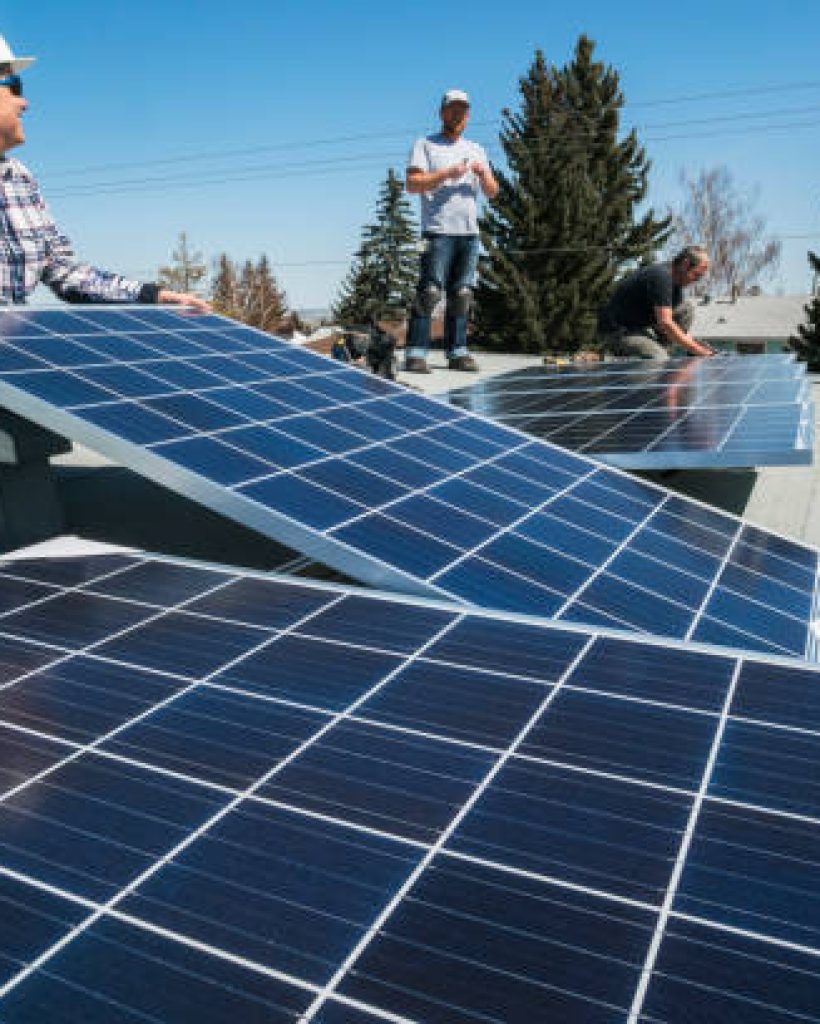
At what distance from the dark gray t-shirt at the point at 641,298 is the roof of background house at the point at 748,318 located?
244ft

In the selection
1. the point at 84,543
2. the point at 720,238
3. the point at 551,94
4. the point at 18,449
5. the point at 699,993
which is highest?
the point at 551,94

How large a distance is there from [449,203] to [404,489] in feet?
27.1

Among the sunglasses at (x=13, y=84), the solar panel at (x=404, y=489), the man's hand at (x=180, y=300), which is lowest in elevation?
the solar panel at (x=404, y=489)

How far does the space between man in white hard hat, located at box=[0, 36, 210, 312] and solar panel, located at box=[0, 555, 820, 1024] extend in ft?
14.3

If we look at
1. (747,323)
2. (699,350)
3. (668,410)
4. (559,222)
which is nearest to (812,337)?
(559,222)

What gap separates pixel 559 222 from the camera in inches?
2306

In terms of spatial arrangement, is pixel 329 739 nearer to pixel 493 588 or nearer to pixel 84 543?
pixel 493 588

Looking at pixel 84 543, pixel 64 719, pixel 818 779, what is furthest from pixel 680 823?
pixel 84 543

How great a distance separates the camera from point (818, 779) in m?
3.05

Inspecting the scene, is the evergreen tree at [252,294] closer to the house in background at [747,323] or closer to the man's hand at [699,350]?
→ the house in background at [747,323]

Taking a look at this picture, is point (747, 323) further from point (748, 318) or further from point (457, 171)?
point (457, 171)

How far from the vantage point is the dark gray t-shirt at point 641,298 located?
1392cm

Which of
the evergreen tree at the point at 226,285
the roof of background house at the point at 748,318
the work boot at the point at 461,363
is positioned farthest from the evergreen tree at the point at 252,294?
the work boot at the point at 461,363

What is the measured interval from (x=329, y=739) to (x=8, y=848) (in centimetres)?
108
